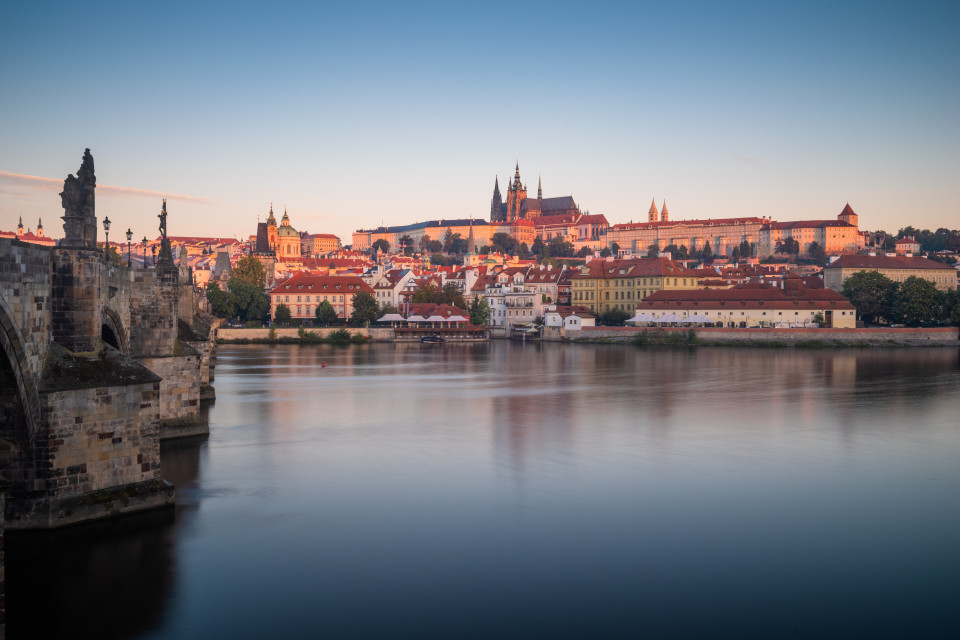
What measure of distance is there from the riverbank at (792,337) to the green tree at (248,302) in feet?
93.3

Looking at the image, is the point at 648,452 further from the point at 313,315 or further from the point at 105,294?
the point at 313,315

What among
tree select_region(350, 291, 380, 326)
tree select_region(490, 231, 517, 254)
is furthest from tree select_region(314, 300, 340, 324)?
tree select_region(490, 231, 517, 254)

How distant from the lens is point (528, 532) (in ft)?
43.6

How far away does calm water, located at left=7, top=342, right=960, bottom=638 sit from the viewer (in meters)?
9.98

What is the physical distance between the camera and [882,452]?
20.0 meters

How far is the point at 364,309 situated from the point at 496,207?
361 feet

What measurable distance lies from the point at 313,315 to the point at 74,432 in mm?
64104

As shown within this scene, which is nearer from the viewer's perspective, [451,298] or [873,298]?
[873,298]

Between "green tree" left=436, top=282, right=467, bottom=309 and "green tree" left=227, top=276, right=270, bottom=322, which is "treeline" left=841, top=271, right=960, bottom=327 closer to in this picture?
"green tree" left=436, top=282, right=467, bottom=309

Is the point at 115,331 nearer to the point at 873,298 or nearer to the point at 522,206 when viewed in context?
the point at 873,298

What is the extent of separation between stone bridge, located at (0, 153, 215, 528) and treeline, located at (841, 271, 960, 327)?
59917 millimetres

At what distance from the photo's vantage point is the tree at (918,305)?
61500 mm

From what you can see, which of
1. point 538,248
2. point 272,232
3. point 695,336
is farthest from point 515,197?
point 695,336

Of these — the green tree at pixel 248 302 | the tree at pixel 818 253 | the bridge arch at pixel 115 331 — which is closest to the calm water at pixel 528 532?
the bridge arch at pixel 115 331
